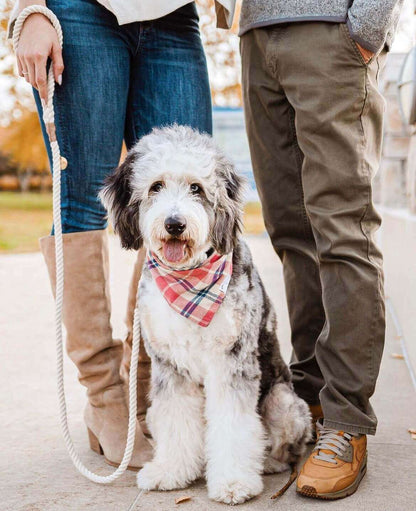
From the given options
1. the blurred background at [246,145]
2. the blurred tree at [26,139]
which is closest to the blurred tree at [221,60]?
the blurred background at [246,145]

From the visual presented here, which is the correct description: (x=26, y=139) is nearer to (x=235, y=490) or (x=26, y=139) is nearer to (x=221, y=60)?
(x=221, y=60)

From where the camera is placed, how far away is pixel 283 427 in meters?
2.58

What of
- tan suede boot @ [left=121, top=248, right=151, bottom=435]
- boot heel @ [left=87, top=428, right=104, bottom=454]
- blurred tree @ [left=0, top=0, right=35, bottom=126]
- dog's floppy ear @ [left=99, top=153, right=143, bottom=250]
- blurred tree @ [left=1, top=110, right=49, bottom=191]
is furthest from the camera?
blurred tree @ [left=1, top=110, right=49, bottom=191]

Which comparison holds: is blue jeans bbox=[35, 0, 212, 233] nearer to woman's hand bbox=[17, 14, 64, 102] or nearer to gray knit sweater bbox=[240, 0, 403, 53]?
woman's hand bbox=[17, 14, 64, 102]

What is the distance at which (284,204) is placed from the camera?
2.88 metres

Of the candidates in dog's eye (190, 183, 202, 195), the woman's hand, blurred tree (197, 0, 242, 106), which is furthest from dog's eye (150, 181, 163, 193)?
blurred tree (197, 0, 242, 106)

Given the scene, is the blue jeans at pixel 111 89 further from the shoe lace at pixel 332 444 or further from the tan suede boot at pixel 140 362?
the shoe lace at pixel 332 444

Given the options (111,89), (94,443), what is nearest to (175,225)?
(111,89)

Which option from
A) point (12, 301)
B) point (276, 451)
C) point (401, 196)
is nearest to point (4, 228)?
point (12, 301)

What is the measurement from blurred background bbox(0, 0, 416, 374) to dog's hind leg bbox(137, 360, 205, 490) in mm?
779

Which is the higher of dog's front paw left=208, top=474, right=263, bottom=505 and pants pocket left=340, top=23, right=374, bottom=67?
pants pocket left=340, top=23, right=374, bottom=67

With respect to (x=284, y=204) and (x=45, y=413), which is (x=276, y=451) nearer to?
(x=284, y=204)

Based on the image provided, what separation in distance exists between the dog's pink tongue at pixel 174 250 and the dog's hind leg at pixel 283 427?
713mm

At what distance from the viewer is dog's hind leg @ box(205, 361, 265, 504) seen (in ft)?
7.75
